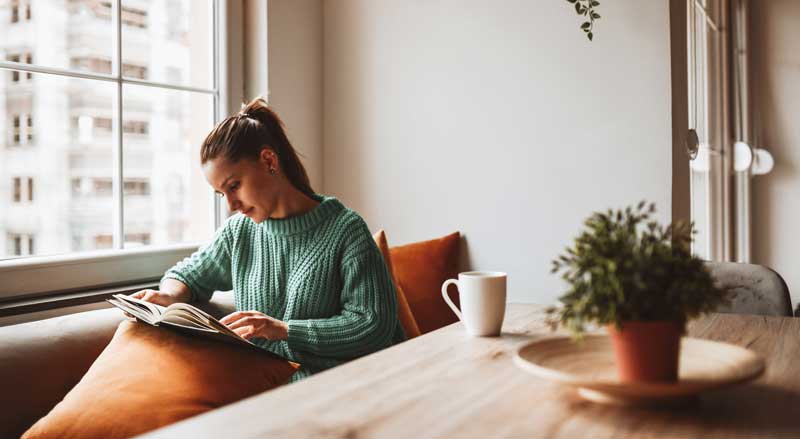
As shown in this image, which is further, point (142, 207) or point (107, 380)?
point (142, 207)

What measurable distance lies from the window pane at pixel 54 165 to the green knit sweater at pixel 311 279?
356mm

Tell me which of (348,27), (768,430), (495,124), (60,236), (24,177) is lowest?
(768,430)

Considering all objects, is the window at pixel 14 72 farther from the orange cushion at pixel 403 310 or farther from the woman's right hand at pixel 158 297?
the orange cushion at pixel 403 310

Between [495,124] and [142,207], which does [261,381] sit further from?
[495,124]

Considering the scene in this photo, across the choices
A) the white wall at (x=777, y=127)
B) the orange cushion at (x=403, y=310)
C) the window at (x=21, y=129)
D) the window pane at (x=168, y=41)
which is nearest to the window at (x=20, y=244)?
the window at (x=21, y=129)

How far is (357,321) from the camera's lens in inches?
68.5

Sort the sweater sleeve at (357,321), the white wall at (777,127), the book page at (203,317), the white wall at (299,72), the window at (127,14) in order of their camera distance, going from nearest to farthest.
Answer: the book page at (203,317), the sweater sleeve at (357,321), the window at (127,14), the white wall at (299,72), the white wall at (777,127)

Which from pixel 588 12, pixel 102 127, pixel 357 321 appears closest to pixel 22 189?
pixel 102 127

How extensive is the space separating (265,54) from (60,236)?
987 mm

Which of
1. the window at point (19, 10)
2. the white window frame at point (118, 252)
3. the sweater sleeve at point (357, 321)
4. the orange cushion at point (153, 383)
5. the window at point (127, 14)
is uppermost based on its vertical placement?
the window at point (127, 14)

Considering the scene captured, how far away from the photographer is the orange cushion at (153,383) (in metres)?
1.39

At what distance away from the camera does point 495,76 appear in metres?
2.62

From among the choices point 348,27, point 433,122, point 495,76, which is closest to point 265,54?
point 348,27

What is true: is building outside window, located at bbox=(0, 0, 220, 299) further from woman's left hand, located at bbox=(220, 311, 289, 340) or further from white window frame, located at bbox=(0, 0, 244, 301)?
woman's left hand, located at bbox=(220, 311, 289, 340)
